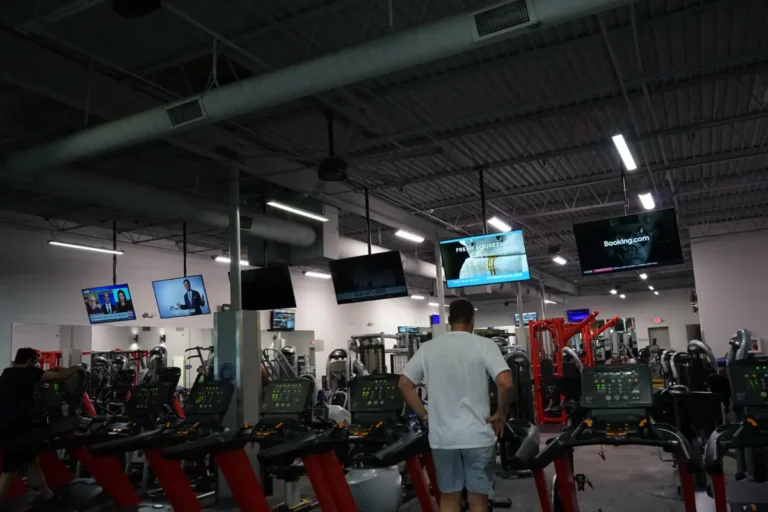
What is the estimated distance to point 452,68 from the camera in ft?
21.8

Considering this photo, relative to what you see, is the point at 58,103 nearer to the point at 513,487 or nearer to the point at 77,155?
the point at 77,155

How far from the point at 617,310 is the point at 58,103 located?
26.6m

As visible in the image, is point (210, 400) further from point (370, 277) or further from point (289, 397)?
point (370, 277)

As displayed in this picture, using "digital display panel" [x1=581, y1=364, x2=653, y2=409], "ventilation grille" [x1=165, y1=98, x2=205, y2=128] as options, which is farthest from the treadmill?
"ventilation grille" [x1=165, y1=98, x2=205, y2=128]

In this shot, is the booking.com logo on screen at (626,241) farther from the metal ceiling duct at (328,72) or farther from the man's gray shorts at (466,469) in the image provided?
the man's gray shorts at (466,469)

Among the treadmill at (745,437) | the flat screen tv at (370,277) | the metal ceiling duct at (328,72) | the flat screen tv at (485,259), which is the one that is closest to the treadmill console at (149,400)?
the metal ceiling duct at (328,72)

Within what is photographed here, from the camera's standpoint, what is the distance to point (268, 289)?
10.2 m

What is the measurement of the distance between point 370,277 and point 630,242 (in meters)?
3.84

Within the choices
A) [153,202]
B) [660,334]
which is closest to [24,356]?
[153,202]

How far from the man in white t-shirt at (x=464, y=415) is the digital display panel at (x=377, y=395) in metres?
1.76

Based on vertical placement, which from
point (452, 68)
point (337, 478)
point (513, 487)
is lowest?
point (513, 487)

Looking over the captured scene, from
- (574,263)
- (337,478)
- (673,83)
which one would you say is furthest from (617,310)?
(337,478)

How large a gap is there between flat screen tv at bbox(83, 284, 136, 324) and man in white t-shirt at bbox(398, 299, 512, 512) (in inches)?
386

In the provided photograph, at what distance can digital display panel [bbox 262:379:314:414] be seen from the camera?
570 cm
